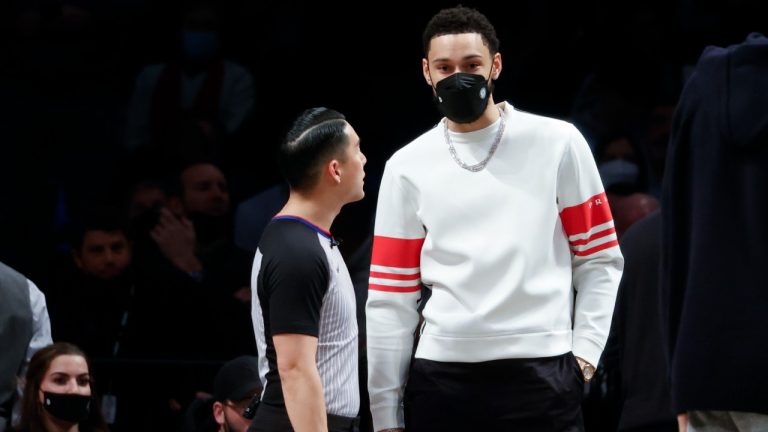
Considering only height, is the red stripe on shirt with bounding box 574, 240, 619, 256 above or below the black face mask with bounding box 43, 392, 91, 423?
above

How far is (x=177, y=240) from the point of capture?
6.16 metres

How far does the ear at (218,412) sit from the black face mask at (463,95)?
7.02 ft

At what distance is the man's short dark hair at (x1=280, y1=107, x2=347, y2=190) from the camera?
3.40 metres

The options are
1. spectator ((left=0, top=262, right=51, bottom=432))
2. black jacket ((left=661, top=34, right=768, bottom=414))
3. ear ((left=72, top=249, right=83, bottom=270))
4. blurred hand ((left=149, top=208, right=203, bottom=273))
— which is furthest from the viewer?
blurred hand ((left=149, top=208, right=203, bottom=273))

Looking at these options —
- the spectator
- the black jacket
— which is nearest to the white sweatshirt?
the black jacket

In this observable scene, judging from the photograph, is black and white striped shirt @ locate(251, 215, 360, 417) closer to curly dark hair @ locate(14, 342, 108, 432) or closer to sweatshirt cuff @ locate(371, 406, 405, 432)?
sweatshirt cuff @ locate(371, 406, 405, 432)

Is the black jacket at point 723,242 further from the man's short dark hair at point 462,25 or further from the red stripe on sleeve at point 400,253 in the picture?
the red stripe on sleeve at point 400,253

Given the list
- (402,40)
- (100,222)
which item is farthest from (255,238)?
(402,40)

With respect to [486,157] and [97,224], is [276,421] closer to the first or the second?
[486,157]

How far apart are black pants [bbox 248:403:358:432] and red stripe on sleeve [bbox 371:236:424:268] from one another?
0.40 metres

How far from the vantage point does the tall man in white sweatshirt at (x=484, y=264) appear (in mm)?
3146

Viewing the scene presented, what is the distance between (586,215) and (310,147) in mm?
706

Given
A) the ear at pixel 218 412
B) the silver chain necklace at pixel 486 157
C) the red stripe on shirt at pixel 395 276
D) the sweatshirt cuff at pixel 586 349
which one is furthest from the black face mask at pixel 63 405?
the sweatshirt cuff at pixel 586 349

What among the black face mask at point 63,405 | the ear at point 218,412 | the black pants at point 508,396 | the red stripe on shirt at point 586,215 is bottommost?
the ear at point 218,412
